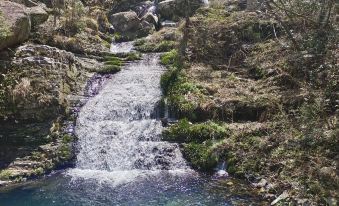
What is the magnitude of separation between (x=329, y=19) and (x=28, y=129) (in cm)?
1313

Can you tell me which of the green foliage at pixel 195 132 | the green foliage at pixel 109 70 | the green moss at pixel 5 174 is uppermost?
Result: the green foliage at pixel 109 70

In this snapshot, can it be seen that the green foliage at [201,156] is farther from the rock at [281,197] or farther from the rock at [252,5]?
the rock at [252,5]

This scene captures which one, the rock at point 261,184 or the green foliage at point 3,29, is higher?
the green foliage at point 3,29

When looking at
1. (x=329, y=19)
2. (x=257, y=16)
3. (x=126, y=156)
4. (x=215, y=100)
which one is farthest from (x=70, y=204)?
(x=257, y=16)

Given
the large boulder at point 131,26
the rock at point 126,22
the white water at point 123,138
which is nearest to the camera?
the white water at point 123,138

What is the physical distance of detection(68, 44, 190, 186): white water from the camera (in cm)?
1512

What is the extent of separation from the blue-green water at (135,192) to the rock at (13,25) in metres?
7.29

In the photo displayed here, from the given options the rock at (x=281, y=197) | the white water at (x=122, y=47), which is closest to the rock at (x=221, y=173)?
the rock at (x=281, y=197)

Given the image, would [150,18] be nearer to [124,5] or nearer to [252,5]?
[124,5]

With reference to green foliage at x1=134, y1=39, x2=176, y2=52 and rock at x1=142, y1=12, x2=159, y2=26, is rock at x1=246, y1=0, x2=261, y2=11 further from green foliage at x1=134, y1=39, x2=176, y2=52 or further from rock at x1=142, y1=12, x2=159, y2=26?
rock at x1=142, y1=12, x2=159, y2=26

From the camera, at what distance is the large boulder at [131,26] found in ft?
91.7

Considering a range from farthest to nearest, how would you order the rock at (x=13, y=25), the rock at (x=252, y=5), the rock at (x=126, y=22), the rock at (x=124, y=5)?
the rock at (x=124, y=5)
the rock at (x=126, y=22)
the rock at (x=252, y=5)
the rock at (x=13, y=25)

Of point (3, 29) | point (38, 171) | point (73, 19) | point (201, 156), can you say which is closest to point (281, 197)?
point (201, 156)

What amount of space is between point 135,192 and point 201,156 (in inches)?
125
